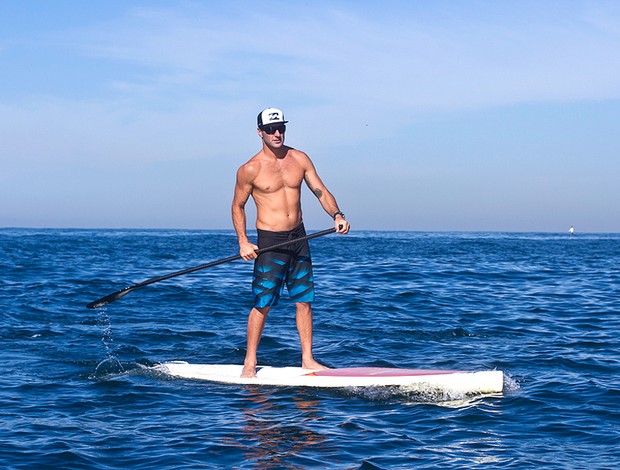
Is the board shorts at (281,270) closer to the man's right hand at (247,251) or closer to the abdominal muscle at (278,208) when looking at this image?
the abdominal muscle at (278,208)

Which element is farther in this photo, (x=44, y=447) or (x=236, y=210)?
(x=236, y=210)

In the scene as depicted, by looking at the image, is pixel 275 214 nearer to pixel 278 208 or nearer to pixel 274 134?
pixel 278 208

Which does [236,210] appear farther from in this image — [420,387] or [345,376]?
[420,387]

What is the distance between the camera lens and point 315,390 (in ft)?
25.8

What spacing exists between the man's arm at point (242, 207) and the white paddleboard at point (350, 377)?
144cm

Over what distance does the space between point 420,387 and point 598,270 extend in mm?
20701

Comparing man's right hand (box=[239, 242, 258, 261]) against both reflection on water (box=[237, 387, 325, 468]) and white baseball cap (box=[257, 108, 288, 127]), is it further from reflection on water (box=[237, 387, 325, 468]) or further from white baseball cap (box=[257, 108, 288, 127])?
reflection on water (box=[237, 387, 325, 468])

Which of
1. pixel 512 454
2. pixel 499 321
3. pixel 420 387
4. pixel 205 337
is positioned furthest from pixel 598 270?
pixel 512 454

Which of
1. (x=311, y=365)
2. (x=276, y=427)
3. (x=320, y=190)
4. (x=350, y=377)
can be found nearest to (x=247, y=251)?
(x=320, y=190)

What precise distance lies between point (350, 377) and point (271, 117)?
2.92 m

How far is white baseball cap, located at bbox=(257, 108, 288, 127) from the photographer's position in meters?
7.77

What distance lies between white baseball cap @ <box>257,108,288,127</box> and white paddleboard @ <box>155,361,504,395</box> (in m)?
2.81

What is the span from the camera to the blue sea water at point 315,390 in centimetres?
574

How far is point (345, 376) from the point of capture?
797 centimetres
